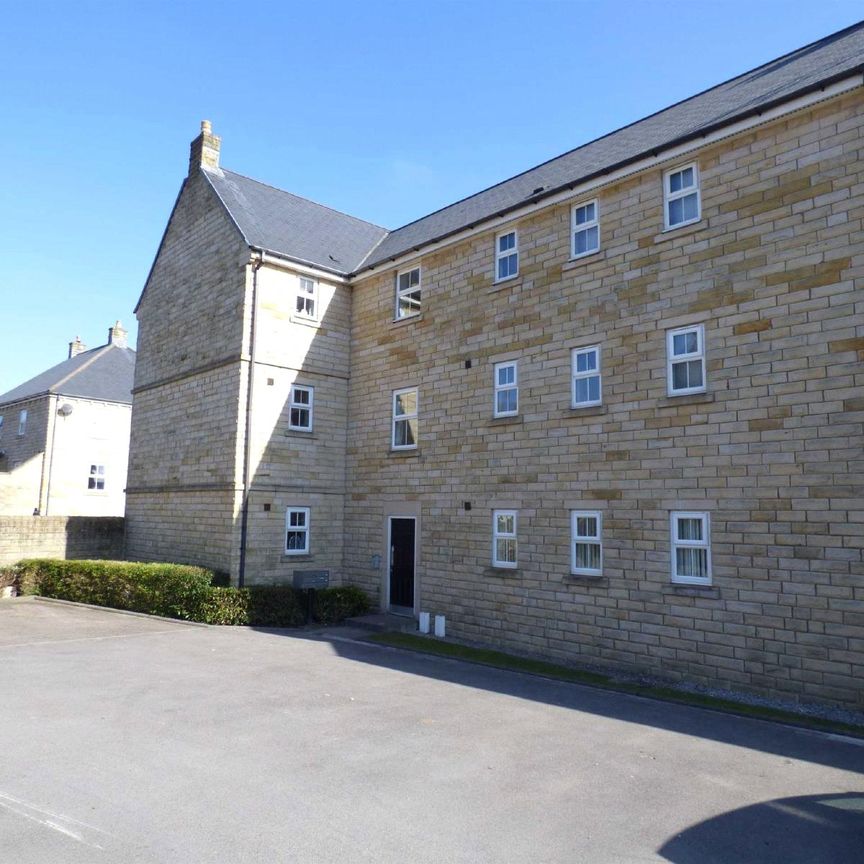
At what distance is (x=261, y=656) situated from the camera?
517 inches

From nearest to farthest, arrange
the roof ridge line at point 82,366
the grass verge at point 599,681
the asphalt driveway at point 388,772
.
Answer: the asphalt driveway at point 388,772, the grass verge at point 599,681, the roof ridge line at point 82,366

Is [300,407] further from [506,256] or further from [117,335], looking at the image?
[117,335]

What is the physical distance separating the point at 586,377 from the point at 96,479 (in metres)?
27.7

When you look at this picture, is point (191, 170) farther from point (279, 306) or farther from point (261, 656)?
point (261, 656)

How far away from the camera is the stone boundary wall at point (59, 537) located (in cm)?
2044

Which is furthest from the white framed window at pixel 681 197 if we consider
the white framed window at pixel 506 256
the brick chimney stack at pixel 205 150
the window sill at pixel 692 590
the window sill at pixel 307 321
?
the brick chimney stack at pixel 205 150

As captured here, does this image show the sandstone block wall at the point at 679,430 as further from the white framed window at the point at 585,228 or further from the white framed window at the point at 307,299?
the white framed window at the point at 307,299

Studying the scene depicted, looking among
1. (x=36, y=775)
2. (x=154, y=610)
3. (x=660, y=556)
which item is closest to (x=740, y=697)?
(x=660, y=556)

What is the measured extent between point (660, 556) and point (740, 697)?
2538 mm

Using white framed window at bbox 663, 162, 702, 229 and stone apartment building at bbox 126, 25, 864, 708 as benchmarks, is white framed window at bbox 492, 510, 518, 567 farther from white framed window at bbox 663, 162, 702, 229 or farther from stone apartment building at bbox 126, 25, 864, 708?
white framed window at bbox 663, 162, 702, 229

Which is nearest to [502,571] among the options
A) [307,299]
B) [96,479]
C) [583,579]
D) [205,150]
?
[583,579]

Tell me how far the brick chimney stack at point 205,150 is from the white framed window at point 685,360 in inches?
623

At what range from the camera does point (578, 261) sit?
570 inches

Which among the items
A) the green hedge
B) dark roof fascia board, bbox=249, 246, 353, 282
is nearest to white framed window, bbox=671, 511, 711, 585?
the green hedge
